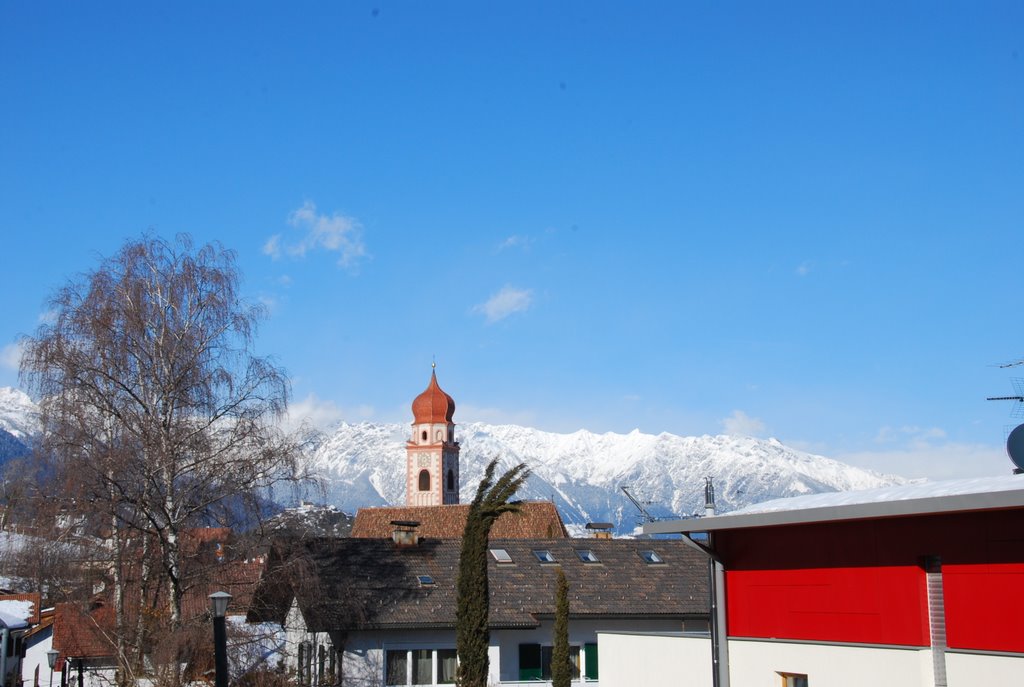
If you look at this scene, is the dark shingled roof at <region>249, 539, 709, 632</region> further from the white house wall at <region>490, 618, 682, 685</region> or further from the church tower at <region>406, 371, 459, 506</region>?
the church tower at <region>406, 371, 459, 506</region>

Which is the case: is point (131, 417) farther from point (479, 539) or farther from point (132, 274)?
point (479, 539)

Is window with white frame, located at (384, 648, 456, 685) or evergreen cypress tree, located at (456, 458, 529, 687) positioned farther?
window with white frame, located at (384, 648, 456, 685)

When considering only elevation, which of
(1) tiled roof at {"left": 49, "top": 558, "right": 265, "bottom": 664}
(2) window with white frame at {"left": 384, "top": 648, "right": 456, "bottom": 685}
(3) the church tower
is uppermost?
(3) the church tower

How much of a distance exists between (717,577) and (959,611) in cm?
465

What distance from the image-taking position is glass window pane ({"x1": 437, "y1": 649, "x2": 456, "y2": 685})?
28719mm

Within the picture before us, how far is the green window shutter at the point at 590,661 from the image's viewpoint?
30.2 metres

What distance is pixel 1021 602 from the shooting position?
1280cm

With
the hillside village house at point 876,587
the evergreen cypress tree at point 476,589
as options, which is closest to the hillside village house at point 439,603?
the evergreen cypress tree at point 476,589

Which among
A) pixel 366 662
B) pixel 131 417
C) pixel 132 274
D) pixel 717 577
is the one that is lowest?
pixel 366 662

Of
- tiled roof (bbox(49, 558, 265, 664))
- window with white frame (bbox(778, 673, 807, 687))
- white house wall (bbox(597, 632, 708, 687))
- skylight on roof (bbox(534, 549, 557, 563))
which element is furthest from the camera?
skylight on roof (bbox(534, 549, 557, 563))

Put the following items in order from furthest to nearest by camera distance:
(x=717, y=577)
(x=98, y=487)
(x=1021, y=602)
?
(x=98, y=487) < (x=717, y=577) < (x=1021, y=602)

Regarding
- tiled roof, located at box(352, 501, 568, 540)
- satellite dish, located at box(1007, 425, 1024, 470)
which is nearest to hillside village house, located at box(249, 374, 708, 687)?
satellite dish, located at box(1007, 425, 1024, 470)

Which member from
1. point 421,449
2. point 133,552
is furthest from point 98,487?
point 421,449

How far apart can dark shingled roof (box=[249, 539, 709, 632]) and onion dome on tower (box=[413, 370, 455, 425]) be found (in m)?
73.8
